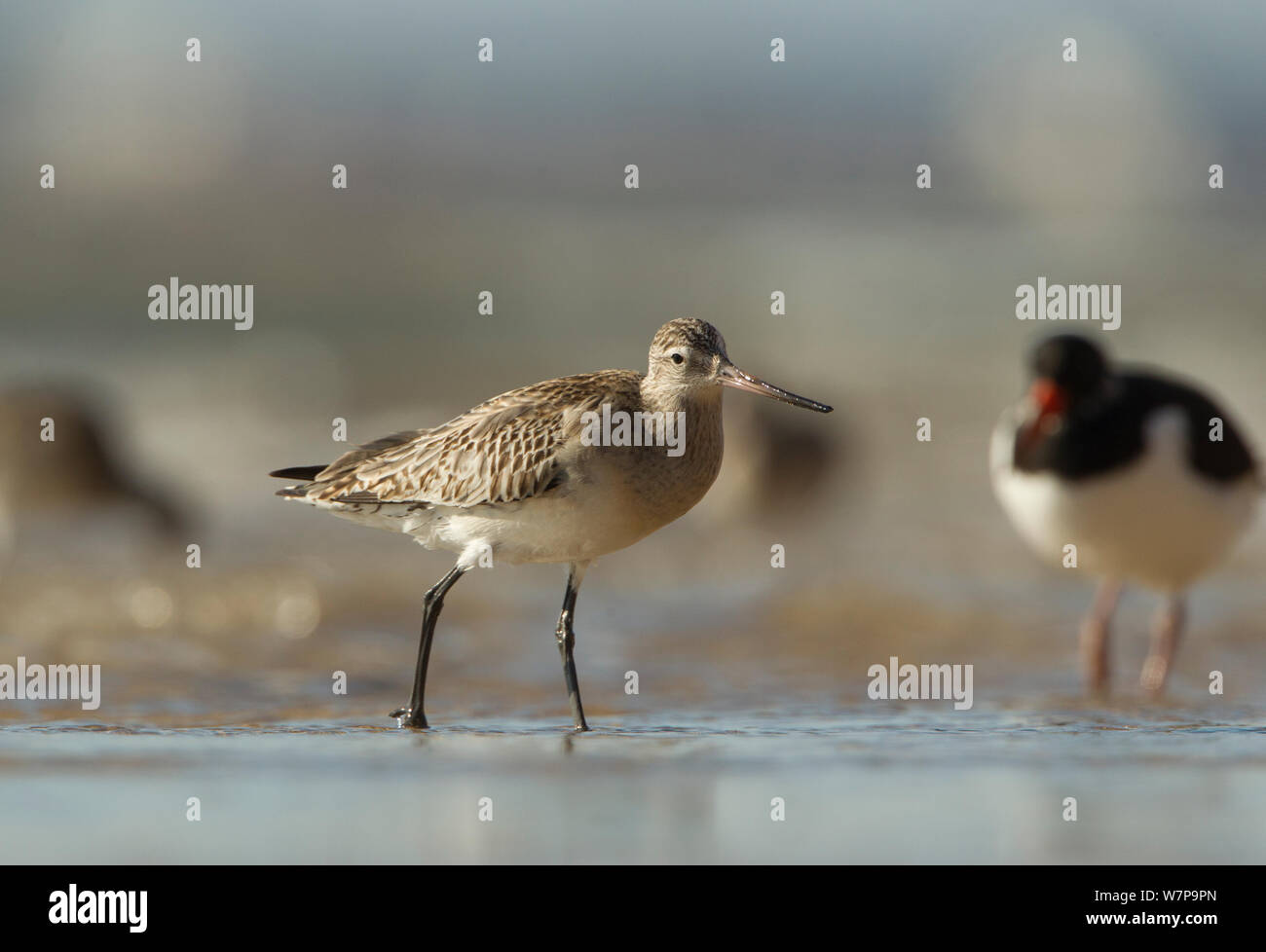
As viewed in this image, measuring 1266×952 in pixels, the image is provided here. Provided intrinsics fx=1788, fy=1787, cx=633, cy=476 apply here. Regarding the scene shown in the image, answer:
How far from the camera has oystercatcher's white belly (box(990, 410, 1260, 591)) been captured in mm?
8461

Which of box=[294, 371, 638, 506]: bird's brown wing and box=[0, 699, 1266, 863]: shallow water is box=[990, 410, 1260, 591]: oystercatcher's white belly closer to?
box=[0, 699, 1266, 863]: shallow water

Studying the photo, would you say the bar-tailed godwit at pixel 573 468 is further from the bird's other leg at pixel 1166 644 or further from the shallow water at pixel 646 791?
the bird's other leg at pixel 1166 644

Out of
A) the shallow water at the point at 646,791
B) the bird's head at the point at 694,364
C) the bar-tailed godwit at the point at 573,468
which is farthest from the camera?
the bird's head at the point at 694,364

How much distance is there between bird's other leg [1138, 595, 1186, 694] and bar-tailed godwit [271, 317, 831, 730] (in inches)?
99.2

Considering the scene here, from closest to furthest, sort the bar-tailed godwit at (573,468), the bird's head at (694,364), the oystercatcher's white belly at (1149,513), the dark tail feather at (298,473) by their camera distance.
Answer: the bar-tailed godwit at (573,468) < the bird's head at (694,364) < the dark tail feather at (298,473) < the oystercatcher's white belly at (1149,513)

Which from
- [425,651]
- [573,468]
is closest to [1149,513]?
[573,468]

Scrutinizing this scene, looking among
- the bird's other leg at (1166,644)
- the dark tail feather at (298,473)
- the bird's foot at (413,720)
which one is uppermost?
the dark tail feather at (298,473)

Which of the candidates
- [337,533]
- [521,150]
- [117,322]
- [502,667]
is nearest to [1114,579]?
[502,667]

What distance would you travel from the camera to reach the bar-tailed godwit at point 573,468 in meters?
6.39

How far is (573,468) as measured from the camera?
21.0 ft

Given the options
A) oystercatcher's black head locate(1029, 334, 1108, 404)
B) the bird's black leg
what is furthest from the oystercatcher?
the bird's black leg

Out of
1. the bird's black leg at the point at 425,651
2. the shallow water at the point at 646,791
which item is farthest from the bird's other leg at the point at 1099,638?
the bird's black leg at the point at 425,651

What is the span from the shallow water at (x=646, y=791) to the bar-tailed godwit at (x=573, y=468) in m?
0.69
